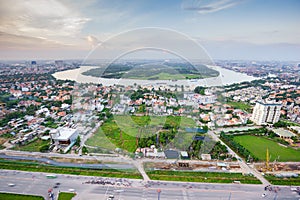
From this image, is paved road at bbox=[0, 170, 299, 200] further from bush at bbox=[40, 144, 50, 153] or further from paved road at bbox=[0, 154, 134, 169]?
bush at bbox=[40, 144, 50, 153]

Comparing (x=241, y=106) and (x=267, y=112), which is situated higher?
A: (x=267, y=112)

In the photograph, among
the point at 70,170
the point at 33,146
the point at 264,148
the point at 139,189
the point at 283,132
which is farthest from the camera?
the point at 283,132

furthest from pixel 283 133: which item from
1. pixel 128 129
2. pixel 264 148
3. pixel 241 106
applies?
pixel 128 129

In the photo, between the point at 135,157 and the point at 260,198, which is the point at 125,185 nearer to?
the point at 135,157

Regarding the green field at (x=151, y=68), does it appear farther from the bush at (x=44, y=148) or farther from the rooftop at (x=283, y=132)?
the rooftop at (x=283, y=132)

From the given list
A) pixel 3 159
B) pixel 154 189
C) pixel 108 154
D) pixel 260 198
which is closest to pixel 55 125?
pixel 3 159

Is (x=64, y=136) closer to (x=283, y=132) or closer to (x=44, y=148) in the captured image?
(x=44, y=148)

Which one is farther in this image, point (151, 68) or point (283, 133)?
point (151, 68)
